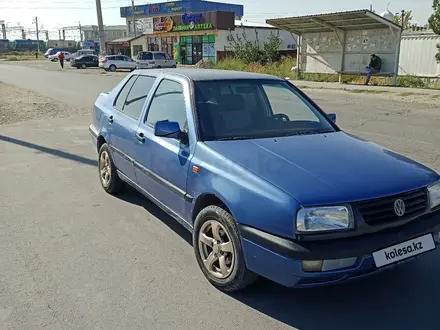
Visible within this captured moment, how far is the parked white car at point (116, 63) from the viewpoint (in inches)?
1493

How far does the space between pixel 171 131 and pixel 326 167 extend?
1317mm

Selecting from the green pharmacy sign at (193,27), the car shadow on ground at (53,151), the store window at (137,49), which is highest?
the green pharmacy sign at (193,27)

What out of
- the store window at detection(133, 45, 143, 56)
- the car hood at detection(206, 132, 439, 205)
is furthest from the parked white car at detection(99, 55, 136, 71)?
the car hood at detection(206, 132, 439, 205)

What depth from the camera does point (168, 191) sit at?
3.81 metres

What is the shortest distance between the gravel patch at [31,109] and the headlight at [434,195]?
1083 cm

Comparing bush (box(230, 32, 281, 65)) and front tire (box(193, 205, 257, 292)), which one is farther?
bush (box(230, 32, 281, 65))

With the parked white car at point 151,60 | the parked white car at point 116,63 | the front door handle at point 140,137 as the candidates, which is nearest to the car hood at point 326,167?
the front door handle at point 140,137

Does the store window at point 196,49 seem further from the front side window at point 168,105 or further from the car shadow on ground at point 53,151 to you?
the front side window at point 168,105

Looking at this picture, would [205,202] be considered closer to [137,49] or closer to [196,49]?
[196,49]

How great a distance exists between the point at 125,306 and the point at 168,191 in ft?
3.62

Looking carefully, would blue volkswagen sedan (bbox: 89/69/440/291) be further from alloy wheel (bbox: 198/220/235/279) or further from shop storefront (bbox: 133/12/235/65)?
shop storefront (bbox: 133/12/235/65)

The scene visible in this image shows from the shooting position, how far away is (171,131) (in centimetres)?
355

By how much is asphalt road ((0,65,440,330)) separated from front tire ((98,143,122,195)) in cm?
13

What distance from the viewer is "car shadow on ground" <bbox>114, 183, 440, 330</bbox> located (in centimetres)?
285
